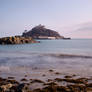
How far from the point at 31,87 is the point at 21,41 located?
9363cm

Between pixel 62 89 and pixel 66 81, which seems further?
pixel 66 81

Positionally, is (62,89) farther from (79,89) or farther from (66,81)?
(66,81)

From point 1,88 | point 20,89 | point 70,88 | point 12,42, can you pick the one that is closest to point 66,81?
point 70,88

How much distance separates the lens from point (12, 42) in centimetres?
9219

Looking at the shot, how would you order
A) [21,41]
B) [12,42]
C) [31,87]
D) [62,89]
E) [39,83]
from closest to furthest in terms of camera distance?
[62,89]
[31,87]
[39,83]
[12,42]
[21,41]

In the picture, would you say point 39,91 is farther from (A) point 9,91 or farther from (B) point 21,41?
(B) point 21,41

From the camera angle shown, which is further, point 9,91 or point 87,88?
point 87,88

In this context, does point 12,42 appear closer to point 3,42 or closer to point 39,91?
point 3,42

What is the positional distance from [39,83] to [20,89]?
2622mm

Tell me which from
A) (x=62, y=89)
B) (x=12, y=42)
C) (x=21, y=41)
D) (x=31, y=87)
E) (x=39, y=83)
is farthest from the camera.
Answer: (x=21, y=41)

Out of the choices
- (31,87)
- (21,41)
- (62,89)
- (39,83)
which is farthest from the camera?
(21,41)

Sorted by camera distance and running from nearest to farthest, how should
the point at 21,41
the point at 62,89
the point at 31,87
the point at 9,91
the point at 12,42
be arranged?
1. the point at 9,91
2. the point at 62,89
3. the point at 31,87
4. the point at 12,42
5. the point at 21,41

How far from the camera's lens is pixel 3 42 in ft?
306

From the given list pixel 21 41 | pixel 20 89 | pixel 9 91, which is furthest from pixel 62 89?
pixel 21 41
